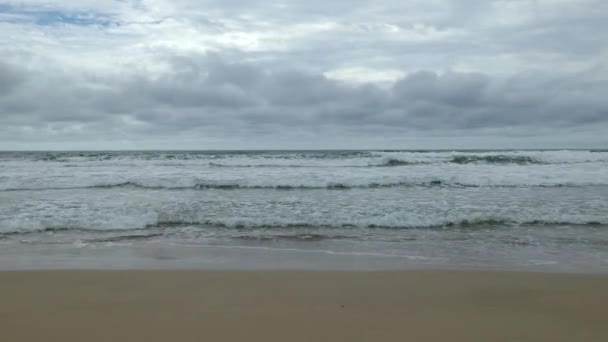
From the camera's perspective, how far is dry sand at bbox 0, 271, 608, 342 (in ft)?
11.7

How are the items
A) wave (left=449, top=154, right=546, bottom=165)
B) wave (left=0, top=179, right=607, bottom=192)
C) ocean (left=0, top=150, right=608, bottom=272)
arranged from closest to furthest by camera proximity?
ocean (left=0, top=150, right=608, bottom=272) → wave (left=0, top=179, right=607, bottom=192) → wave (left=449, top=154, right=546, bottom=165)

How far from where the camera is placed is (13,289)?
15.6 ft

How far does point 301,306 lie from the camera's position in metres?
4.21

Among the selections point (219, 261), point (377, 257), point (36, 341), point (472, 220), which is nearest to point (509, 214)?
point (472, 220)

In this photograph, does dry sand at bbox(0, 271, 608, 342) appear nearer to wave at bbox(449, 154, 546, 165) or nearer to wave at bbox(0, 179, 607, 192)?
wave at bbox(0, 179, 607, 192)

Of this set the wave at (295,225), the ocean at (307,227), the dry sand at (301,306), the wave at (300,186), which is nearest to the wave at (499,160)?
the wave at (300,186)

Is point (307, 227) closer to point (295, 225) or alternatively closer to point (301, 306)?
point (295, 225)

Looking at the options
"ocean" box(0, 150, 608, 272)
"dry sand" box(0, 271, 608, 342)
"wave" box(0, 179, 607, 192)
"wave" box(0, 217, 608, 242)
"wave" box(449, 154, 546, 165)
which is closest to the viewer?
"dry sand" box(0, 271, 608, 342)

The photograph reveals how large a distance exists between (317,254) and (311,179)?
10.6 metres

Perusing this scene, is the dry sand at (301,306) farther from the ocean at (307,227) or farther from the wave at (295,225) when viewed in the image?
the wave at (295,225)

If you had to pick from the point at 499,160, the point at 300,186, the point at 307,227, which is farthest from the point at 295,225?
the point at 499,160

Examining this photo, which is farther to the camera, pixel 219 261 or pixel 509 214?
pixel 509 214

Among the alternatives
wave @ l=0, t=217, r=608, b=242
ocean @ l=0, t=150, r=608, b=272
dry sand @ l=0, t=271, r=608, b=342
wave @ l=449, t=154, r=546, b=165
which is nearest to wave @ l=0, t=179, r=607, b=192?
ocean @ l=0, t=150, r=608, b=272

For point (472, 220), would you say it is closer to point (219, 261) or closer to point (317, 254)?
point (317, 254)
